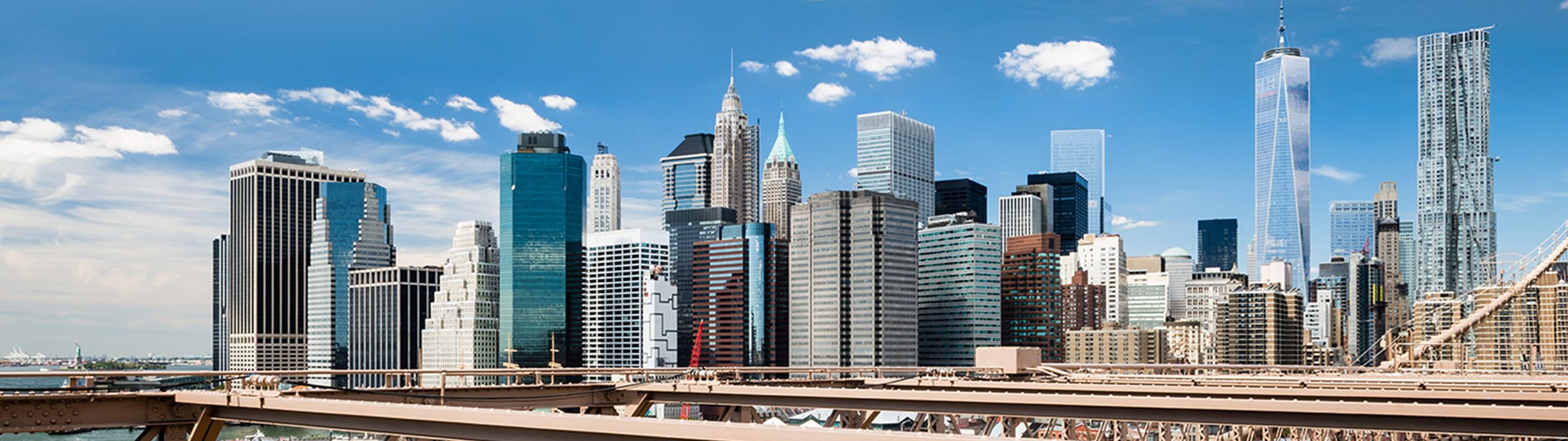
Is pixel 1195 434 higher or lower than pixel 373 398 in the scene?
lower

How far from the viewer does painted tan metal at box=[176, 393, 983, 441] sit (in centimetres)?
1434

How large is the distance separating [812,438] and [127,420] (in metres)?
13.5

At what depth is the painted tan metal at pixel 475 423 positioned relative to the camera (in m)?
14.3

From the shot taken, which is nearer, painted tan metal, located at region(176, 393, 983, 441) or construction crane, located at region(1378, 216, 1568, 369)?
painted tan metal, located at region(176, 393, 983, 441)

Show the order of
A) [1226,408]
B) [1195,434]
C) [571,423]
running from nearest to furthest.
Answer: [571,423]
[1226,408]
[1195,434]

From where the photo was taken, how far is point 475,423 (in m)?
17.1

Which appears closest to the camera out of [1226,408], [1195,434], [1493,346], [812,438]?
[812,438]

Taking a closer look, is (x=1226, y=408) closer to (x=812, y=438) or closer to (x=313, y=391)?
(x=812, y=438)

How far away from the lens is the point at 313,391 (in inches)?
1030

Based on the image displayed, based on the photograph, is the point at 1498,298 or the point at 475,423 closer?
the point at 475,423

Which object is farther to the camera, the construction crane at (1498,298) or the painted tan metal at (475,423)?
the construction crane at (1498,298)

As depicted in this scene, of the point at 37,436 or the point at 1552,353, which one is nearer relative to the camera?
the point at 1552,353

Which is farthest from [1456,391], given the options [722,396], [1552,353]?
[1552,353]

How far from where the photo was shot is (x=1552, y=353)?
9738cm
